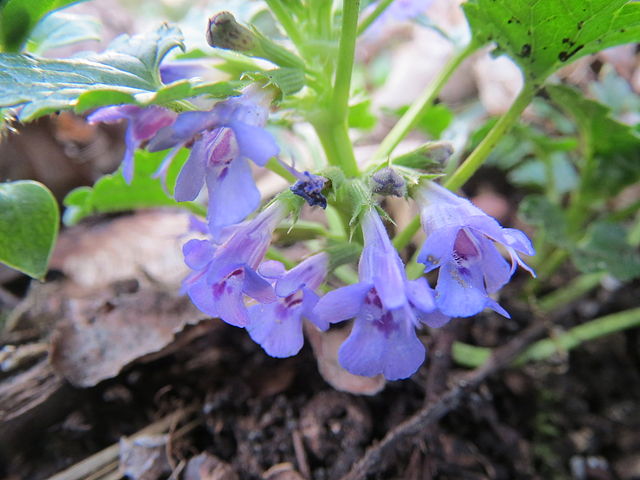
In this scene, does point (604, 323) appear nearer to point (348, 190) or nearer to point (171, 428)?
point (348, 190)

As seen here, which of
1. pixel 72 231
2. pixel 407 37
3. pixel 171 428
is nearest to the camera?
pixel 171 428

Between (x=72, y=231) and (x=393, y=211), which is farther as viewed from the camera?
(x=72, y=231)

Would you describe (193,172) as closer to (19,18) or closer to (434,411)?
(19,18)

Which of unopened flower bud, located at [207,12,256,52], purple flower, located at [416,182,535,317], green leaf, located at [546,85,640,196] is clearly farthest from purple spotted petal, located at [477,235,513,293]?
green leaf, located at [546,85,640,196]

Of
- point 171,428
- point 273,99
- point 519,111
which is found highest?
point 519,111

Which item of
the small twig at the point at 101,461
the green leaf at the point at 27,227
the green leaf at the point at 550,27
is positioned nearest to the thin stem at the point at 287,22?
the green leaf at the point at 550,27

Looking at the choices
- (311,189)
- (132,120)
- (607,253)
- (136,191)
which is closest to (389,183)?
(311,189)

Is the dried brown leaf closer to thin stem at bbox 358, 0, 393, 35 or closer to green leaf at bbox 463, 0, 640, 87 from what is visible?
thin stem at bbox 358, 0, 393, 35

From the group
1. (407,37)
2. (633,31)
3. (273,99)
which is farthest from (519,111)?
(407,37)
